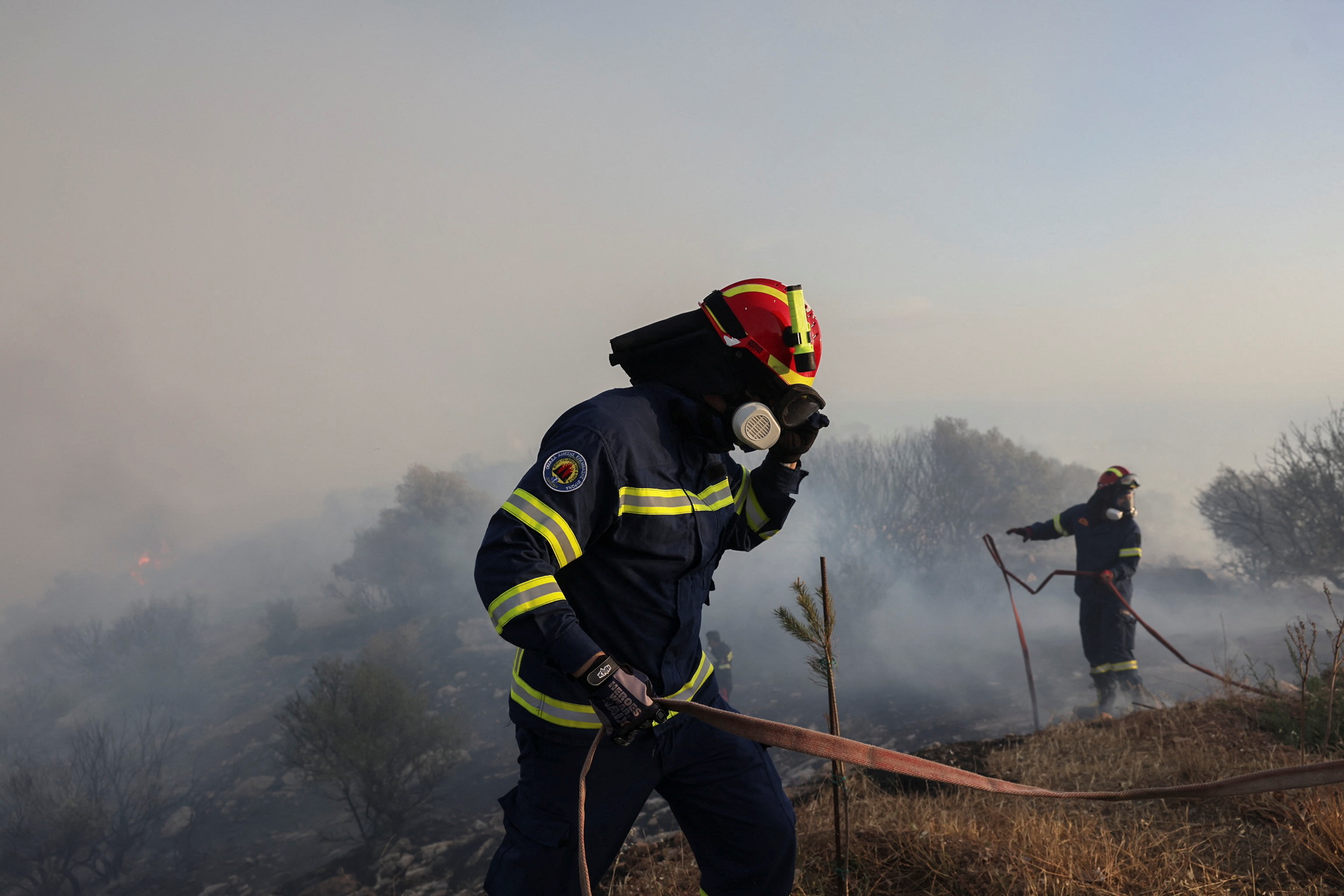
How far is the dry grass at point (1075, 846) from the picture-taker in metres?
2.75

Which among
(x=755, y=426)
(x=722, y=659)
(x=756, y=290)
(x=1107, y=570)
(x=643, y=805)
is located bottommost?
(x=722, y=659)

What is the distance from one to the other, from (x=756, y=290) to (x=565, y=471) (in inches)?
44.2

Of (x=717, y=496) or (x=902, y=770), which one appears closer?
(x=902, y=770)

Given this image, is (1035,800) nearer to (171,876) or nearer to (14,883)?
(171,876)

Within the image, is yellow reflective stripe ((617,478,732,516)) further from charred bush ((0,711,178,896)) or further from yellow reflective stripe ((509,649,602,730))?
charred bush ((0,711,178,896))

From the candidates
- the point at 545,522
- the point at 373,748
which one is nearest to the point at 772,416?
the point at 545,522

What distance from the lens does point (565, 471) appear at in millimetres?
2119

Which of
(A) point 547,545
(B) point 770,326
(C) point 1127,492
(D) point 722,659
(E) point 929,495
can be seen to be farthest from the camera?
(E) point 929,495

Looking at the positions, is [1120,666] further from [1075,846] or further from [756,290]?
[756,290]

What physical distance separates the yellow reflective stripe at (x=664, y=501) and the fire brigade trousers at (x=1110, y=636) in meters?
8.33

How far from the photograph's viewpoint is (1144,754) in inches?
205

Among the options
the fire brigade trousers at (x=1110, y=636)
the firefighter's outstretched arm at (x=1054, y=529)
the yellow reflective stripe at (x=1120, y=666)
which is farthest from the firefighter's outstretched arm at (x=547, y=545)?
the yellow reflective stripe at (x=1120, y=666)

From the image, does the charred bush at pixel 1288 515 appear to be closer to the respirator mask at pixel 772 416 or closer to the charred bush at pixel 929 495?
the charred bush at pixel 929 495

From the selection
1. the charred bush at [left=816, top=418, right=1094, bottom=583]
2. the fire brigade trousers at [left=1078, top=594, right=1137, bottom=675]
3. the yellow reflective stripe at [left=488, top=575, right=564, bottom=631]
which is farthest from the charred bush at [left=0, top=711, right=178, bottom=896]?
the charred bush at [left=816, top=418, right=1094, bottom=583]
